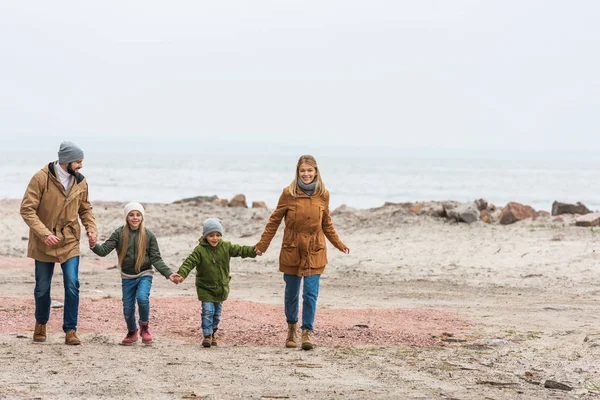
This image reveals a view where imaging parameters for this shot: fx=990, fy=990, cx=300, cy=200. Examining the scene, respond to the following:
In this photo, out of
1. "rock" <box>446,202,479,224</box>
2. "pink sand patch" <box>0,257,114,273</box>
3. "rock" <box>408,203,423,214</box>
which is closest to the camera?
"pink sand patch" <box>0,257,114,273</box>

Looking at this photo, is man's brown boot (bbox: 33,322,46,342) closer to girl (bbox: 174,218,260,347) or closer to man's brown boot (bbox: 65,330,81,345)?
man's brown boot (bbox: 65,330,81,345)

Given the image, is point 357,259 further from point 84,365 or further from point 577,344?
point 84,365

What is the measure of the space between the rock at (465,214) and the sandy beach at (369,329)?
403 millimetres

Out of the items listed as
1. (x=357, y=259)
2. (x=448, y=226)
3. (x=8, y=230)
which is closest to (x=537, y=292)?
(x=357, y=259)

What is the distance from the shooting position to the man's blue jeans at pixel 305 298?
9219mm

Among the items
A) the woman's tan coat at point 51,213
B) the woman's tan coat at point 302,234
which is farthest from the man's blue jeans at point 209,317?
the woman's tan coat at point 51,213

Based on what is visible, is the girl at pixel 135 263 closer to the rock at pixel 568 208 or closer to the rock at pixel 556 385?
the rock at pixel 556 385

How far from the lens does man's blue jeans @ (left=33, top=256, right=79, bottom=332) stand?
29.3ft

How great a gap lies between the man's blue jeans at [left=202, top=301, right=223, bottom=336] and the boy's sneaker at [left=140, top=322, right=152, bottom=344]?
502 millimetres

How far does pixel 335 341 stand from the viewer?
380 inches

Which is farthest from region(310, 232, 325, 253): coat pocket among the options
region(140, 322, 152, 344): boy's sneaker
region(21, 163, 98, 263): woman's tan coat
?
region(21, 163, 98, 263): woman's tan coat

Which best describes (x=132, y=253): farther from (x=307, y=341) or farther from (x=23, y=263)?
(x=23, y=263)

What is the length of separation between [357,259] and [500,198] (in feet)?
150

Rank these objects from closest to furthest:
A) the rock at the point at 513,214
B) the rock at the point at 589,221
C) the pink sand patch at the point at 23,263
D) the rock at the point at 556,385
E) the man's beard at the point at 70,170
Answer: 1. the rock at the point at 556,385
2. the man's beard at the point at 70,170
3. the pink sand patch at the point at 23,263
4. the rock at the point at 589,221
5. the rock at the point at 513,214
